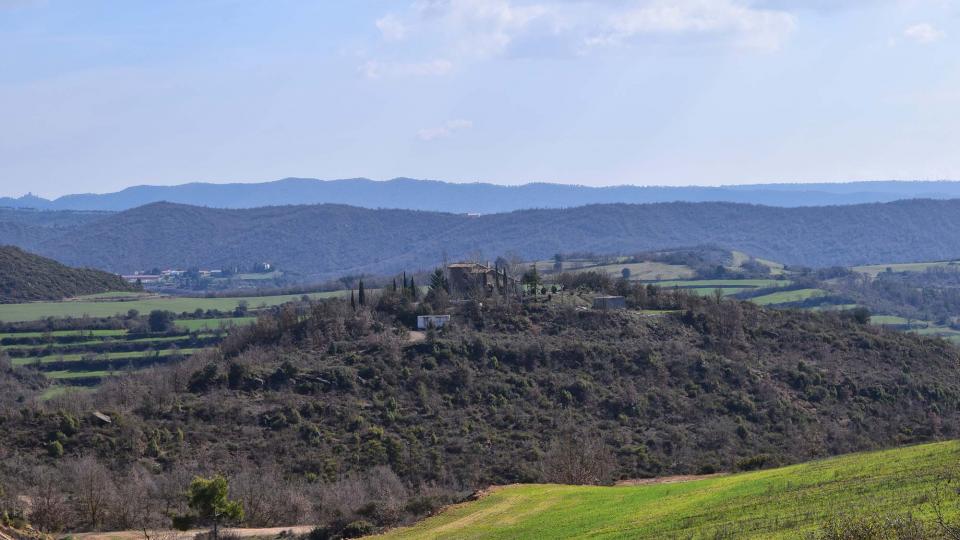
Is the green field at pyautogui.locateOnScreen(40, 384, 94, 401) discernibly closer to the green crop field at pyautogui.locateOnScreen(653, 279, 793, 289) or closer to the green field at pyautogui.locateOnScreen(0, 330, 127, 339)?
the green field at pyautogui.locateOnScreen(0, 330, 127, 339)

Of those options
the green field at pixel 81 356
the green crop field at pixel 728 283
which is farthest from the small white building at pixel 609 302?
the green crop field at pixel 728 283

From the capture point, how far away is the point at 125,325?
11300 cm

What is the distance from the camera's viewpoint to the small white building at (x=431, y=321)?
261 ft

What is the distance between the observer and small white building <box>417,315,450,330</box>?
261 feet

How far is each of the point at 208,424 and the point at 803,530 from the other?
42.5 m

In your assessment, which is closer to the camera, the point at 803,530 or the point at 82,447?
the point at 803,530

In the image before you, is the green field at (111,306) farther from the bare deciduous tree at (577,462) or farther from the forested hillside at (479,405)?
the bare deciduous tree at (577,462)

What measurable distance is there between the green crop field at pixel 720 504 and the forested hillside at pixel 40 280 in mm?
104686

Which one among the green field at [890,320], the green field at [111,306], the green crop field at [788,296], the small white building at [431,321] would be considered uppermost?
the small white building at [431,321]

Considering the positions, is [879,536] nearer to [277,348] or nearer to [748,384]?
[748,384]

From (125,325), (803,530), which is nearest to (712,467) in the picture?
(803,530)

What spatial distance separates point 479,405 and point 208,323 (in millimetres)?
57411

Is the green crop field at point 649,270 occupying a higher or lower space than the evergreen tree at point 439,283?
lower

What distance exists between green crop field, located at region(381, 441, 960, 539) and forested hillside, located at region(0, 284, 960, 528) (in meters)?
4.16
